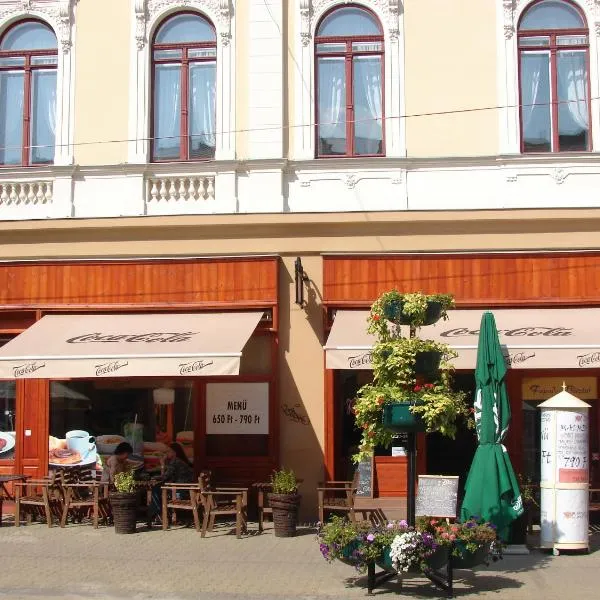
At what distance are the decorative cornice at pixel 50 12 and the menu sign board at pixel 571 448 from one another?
8.95 m

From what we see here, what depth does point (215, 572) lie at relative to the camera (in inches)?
394

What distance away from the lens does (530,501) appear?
1155 cm

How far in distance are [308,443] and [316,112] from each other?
15.7 feet

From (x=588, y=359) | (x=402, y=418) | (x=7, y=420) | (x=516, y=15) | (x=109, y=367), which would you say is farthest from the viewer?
(x=7, y=420)

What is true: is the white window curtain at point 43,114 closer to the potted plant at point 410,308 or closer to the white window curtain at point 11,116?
the white window curtain at point 11,116

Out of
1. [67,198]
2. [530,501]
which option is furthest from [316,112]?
[530,501]

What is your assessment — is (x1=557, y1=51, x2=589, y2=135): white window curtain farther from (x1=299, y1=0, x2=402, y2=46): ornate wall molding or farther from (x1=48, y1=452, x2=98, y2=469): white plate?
(x1=48, y1=452, x2=98, y2=469): white plate

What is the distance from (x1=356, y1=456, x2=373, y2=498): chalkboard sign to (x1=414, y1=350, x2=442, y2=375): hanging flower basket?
4214 mm

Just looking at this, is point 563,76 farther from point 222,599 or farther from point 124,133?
point 222,599

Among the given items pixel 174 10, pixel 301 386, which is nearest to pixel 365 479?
pixel 301 386

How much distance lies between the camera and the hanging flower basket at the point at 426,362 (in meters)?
9.36

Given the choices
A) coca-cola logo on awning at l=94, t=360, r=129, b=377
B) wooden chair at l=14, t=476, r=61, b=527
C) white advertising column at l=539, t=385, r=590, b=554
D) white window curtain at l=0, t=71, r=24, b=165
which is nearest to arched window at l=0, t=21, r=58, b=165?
white window curtain at l=0, t=71, r=24, b=165

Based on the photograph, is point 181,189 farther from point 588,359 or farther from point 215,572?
point 588,359

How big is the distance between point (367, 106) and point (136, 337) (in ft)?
15.6
